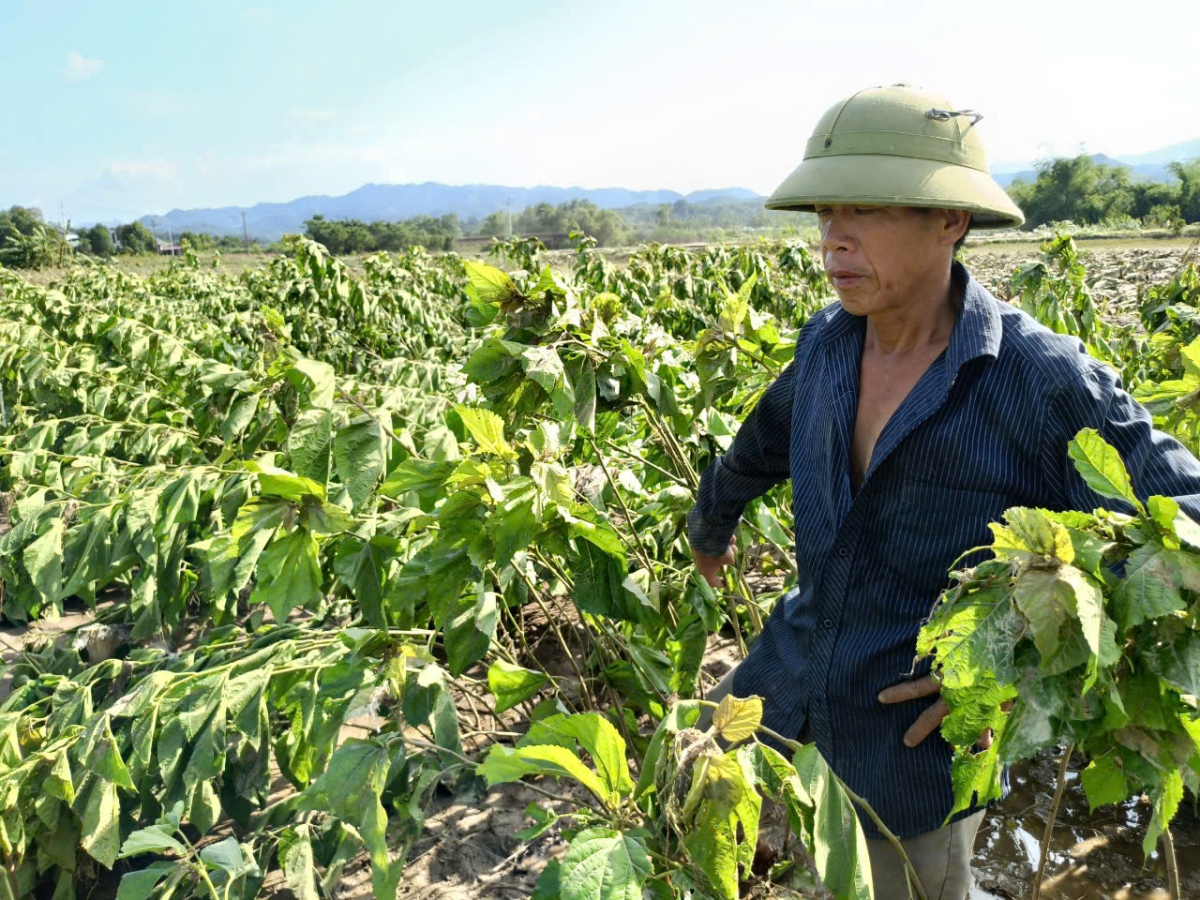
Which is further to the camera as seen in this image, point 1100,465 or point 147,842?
point 147,842

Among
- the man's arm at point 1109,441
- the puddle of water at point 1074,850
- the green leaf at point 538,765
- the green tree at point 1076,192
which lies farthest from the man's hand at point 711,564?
the green tree at point 1076,192

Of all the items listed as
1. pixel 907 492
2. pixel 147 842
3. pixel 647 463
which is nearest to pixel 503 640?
pixel 647 463

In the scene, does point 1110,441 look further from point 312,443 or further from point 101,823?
point 101,823

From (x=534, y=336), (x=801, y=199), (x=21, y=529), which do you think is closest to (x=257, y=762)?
(x=21, y=529)

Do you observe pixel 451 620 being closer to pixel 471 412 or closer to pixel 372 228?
pixel 471 412

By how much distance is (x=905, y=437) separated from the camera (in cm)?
148

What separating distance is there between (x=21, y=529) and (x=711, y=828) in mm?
2300

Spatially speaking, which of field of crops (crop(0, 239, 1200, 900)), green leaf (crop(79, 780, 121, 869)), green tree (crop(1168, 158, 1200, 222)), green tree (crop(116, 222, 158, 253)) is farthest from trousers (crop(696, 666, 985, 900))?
green tree (crop(116, 222, 158, 253))

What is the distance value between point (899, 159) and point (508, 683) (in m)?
1.10

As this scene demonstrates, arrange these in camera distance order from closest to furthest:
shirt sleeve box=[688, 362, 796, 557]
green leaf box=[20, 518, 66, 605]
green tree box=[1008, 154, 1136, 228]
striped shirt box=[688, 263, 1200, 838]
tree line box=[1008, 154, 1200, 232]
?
striped shirt box=[688, 263, 1200, 838] → shirt sleeve box=[688, 362, 796, 557] → green leaf box=[20, 518, 66, 605] → tree line box=[1008, 154, 1200, 232] → green tree box=[1008, 154, 1136, 228]

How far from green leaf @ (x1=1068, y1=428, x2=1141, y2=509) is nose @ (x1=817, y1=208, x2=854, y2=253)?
623 mm

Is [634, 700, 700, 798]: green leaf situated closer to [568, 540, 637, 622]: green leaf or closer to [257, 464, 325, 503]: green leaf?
[568, 540, 637, 622]: green leaf

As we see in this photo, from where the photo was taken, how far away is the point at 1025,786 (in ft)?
8.77

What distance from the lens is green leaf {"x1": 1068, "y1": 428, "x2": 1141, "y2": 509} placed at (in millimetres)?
968
